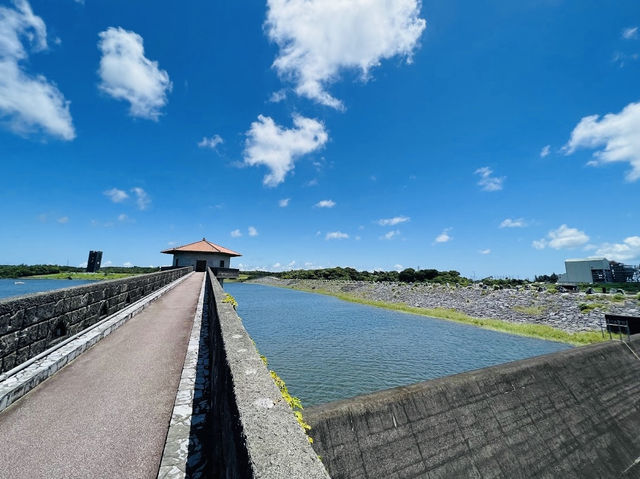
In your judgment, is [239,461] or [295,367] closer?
[239,461]

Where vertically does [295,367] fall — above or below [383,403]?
below

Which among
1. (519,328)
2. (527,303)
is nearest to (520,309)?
(527,303)

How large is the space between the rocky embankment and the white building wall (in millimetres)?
23275

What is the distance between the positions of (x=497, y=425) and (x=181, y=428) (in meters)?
6.76

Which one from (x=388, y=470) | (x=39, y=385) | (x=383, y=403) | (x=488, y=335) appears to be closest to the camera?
(x=39, y=385)

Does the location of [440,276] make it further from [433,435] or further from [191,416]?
[191,416]

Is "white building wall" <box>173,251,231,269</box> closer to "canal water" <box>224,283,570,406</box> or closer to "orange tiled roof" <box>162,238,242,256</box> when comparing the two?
"orange tiled roof" <box>162,238,242,256</box>

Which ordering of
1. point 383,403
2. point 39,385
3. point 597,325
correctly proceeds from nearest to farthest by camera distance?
point 39,385 → point 383,403 → point 597,325

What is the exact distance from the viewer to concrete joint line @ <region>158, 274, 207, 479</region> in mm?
2246

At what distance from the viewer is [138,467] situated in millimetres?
2320

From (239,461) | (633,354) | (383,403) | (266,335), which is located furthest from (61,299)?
(633,354)

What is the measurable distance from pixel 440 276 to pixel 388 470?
58.2m

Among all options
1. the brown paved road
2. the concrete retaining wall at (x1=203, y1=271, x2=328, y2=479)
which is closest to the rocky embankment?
the concrete retaining wall at (x1=203, y1=271, x2=328, y2=479)

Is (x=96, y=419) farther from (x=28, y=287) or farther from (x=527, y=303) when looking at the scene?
(x=28, y=287)
